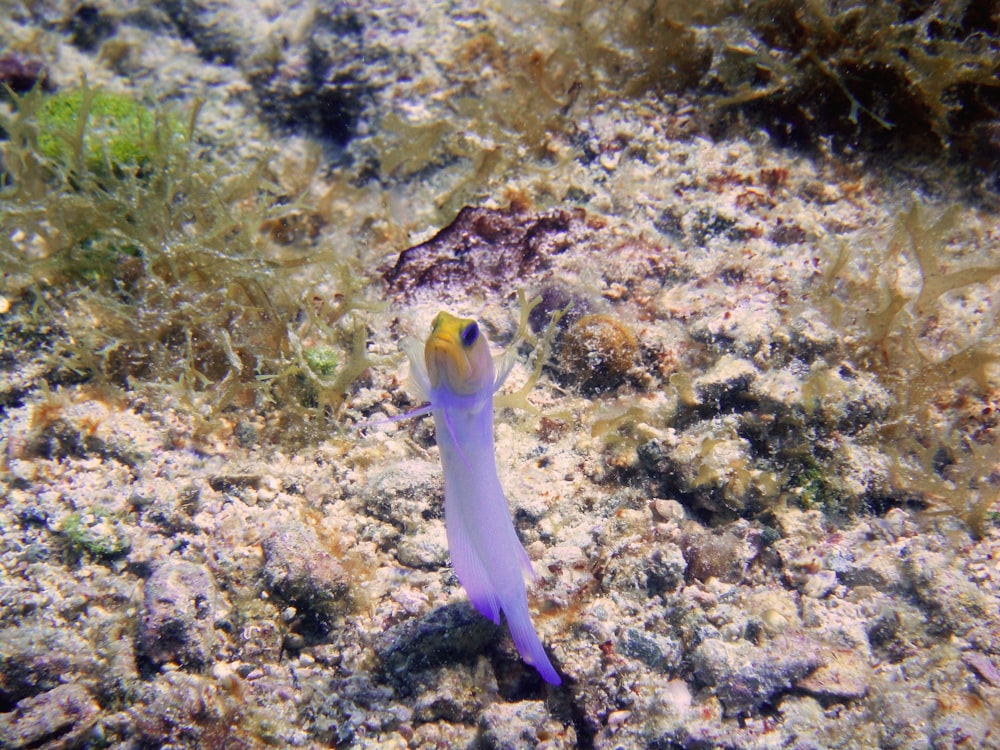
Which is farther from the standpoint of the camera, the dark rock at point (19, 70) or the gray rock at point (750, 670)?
the dark rock at point (19, 70)

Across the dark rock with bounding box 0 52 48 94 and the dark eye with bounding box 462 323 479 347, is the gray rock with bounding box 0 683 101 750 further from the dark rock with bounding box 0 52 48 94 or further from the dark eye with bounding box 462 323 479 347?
the dark rock with bounding box 0 52 48 94

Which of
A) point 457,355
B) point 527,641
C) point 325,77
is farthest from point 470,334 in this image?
point 325,77

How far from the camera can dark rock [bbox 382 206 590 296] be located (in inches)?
134

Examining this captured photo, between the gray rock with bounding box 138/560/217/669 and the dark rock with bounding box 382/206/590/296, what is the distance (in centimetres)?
202

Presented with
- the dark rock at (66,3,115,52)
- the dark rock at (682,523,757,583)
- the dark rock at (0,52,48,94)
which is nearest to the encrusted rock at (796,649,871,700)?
the dark rock at (682,523,757,583)

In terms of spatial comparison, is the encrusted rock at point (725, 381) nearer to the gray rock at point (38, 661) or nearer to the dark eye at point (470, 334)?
the dark eye at point (470, 334)

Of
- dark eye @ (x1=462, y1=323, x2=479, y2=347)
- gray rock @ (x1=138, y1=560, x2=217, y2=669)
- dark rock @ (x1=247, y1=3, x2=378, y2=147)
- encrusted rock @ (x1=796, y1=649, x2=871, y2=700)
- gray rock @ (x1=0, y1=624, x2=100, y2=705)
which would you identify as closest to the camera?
dark eye @ (x1=462, y1=323, x2=479, y2=347)

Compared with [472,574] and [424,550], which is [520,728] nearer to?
[472,574]

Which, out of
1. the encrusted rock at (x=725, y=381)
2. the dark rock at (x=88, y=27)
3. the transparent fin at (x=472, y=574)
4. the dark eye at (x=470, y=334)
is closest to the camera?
the dark eye at (x=470, y=334)

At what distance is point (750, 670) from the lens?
6.73 ft

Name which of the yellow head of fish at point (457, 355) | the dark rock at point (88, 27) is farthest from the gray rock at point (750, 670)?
the dark rock at point (88, 27)

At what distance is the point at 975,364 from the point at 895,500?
2.56 feet

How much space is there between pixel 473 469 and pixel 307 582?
1.15 metres

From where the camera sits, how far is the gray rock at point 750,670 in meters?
2.03
